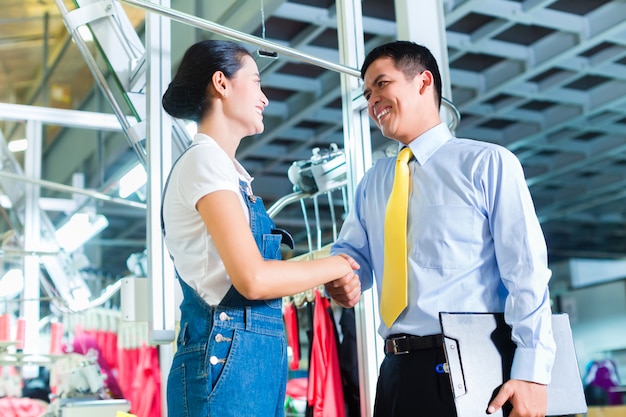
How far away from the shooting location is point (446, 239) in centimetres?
210

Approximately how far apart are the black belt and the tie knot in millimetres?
493

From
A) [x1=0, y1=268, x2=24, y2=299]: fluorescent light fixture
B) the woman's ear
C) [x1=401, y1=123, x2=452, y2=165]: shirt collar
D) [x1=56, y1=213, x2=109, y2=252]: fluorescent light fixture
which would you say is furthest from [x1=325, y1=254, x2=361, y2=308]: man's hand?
[x1=0, y1=268, x2=24, y2=299]: fluorescent light fixture

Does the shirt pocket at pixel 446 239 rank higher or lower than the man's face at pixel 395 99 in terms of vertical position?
lower

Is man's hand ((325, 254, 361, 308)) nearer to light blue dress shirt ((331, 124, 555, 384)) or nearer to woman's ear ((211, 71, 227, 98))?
light blue dress shirt ((331, 124, 555, 384))

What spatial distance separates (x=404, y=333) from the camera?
2115 mm

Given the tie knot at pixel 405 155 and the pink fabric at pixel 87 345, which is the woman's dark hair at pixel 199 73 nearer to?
the tie knot at pixel 405 155

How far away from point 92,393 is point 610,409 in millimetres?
3809

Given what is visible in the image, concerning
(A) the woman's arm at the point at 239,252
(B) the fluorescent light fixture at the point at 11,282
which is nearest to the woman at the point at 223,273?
(A) the woman's arm at the point at 239,252

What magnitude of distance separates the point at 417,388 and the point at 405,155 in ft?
2.15

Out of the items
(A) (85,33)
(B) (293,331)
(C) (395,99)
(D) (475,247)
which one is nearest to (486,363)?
(D) (475,247)

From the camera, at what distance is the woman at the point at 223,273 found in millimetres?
1697

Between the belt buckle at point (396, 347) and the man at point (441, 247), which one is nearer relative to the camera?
the man at point (441, 247)

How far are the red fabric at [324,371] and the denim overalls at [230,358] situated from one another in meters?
1.95

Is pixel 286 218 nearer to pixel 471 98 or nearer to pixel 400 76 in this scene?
pixel 471 98
